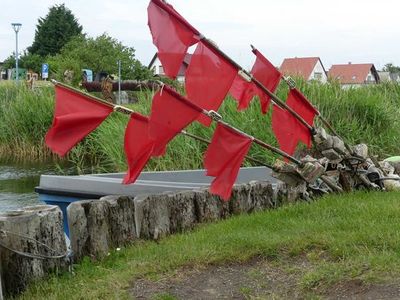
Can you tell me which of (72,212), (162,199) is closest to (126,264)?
(72,212)

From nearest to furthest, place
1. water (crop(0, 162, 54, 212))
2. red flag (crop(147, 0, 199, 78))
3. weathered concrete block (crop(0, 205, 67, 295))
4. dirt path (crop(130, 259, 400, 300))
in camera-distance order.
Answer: dirt path (crop(130, 259, 400, 300)) < weathered concrete block (crop(0, 205, 67, 295)) < red flag (crop(147, 0, 199, 78)) < water (crop(0, 162, 54, 212))

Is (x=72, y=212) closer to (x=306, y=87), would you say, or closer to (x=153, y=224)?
(x=153, y=224)

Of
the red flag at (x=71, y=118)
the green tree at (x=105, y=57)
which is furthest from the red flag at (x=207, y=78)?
the green tree at (x=105, y=57)

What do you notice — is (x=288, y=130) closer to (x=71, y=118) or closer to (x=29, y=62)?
(x=71, y=118)

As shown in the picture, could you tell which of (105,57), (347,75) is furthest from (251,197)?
(105,57)

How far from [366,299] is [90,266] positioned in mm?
1902

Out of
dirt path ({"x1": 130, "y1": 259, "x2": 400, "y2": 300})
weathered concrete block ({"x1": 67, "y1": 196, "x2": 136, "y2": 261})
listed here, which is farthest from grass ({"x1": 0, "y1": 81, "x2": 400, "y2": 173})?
dirt path ({"x1": 130, "y1": 259, "x2": 400, "y2": 300})

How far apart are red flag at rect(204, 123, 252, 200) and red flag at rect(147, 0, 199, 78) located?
1.97 feet

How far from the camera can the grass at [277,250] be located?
3.77m

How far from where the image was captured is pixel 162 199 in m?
5.04

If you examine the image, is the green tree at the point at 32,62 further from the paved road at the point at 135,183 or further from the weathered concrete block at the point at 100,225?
the weathered concrete block at the point at 100,225

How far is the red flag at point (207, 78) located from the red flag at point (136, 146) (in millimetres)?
596

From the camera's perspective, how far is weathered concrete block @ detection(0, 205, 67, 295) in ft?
13.0

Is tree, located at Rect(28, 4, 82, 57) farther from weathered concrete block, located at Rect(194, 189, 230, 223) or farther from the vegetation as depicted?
weathered concrete block, located at Rect(194, 189, 230, 223)
